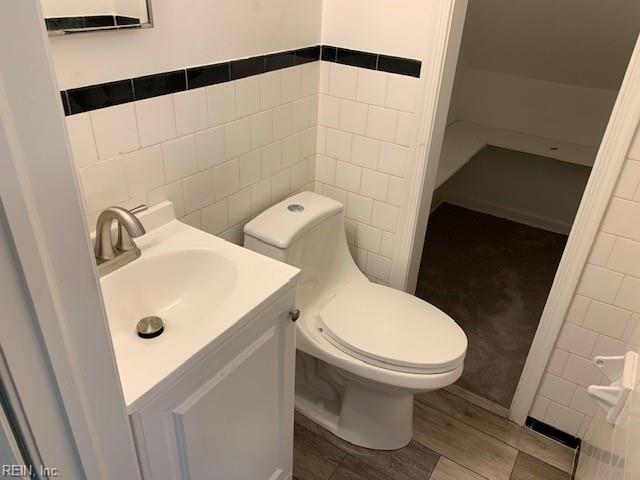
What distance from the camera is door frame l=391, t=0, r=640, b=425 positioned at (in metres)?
1.34

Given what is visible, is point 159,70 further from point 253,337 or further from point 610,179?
point 610,179

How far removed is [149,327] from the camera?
1095mm

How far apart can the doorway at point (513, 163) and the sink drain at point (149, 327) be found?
1.36 meters

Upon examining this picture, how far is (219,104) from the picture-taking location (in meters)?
1.41


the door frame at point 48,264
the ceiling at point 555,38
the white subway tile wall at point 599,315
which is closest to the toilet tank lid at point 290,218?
the white subway tile wall at point 599,315

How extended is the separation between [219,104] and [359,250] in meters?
0.86

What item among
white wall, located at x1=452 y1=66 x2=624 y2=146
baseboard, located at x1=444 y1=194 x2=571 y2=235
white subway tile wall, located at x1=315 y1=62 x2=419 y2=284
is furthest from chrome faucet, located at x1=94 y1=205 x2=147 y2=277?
baseboard, located at x1=444 y1=194 x2=571 y2=235

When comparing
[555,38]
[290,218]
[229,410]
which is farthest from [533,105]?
[229,410]

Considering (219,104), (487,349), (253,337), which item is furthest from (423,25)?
(487,349)

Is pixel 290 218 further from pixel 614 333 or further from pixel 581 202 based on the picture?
pixel 614 333

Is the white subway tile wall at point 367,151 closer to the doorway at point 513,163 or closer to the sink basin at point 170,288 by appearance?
the doorway at point 513,163

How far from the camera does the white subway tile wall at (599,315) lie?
55.7 inches

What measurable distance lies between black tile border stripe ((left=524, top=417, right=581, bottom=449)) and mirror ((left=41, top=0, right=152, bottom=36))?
5.90ft

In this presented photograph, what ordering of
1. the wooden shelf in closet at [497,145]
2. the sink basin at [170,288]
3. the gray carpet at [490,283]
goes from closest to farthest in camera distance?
1. the sink basin at [170,288]
2. the gray carpet at [490,283]
3. the wooden shelf in closet at [497,145]
